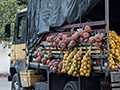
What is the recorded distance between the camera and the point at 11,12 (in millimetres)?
14820

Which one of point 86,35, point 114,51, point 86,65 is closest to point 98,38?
point 86,35

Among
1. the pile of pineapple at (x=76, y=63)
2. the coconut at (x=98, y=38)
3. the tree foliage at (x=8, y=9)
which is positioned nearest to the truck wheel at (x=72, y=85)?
the pile of pineapple at (x=76, y=63)

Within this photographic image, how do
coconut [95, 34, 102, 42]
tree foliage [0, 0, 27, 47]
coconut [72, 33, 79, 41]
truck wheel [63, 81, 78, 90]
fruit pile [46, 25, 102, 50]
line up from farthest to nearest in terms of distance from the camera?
tree foliage [0, 0, 27, 47]
truck wheel [63, 81, 78, 90]
coconut [72, 33, 79, 41]
fruit pile [46, 25, 102, 50]
coconut [95, 34, 102, 42]

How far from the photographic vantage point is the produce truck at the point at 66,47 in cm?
564

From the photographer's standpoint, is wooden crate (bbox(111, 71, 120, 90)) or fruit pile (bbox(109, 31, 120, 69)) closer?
wooden crate (bbox(111, 71, 120, 90))

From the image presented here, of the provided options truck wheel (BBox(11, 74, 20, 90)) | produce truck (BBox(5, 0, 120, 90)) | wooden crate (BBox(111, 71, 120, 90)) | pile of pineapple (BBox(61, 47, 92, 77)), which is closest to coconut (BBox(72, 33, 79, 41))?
produce truck (BBox(5, 0, 120, 90))

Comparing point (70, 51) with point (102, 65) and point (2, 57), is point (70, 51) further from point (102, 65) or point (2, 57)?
point (2, 57)

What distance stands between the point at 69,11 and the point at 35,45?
1696 millimetres

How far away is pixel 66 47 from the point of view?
20.9ft

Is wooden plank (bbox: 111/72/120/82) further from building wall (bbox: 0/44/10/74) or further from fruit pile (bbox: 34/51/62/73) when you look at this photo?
building wall (bbox: 0/44/10/74)

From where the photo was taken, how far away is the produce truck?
18.5ft

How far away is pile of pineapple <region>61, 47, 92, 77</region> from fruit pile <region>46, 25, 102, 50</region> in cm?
18

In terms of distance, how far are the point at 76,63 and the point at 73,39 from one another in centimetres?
58

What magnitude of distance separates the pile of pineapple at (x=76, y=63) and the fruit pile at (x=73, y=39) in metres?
0.18
